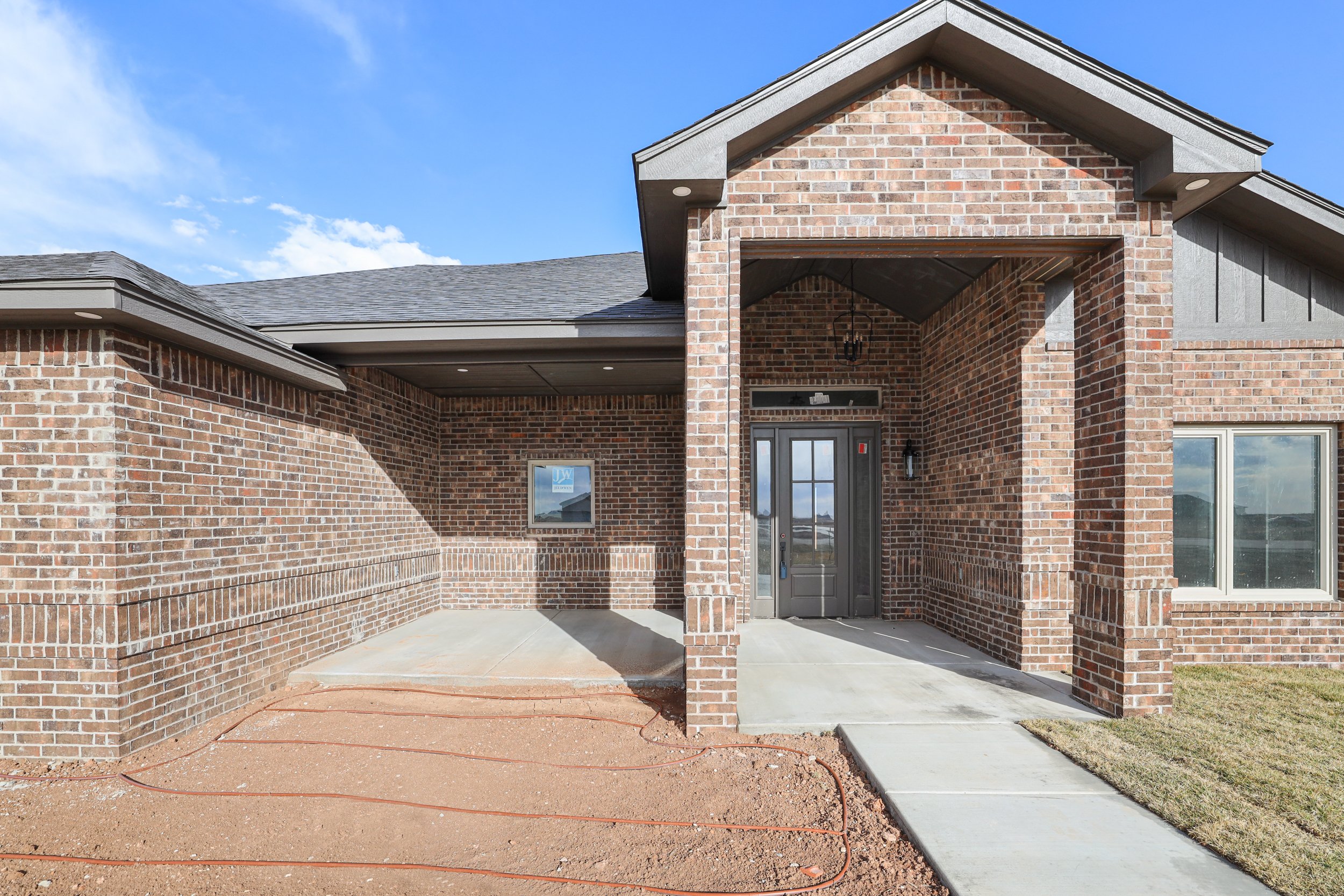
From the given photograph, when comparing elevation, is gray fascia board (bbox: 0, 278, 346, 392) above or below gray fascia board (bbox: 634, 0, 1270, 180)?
below

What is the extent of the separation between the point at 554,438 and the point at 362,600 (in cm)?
332

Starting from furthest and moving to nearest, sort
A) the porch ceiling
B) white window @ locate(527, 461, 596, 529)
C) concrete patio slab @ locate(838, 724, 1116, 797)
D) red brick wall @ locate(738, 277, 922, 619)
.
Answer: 1. white window @ locate(527, 461, 596, 529)
2. red brick wall @ locate(738, 277, 922, 619)
3. the porch ceiling
4. concrete patio slab @ locate(838, 724, 1116, 797)

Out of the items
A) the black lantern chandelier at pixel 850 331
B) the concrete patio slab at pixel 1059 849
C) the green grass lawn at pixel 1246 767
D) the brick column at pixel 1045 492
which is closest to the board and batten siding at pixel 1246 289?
the brick column at pixel 1045 492

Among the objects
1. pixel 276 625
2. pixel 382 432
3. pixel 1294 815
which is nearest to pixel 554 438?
pixel 382 432

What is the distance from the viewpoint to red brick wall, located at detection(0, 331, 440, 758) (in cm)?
424

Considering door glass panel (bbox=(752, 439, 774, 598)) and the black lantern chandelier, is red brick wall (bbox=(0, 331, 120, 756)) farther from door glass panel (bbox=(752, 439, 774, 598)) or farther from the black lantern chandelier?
the black lantern chandelier

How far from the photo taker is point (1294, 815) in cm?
327

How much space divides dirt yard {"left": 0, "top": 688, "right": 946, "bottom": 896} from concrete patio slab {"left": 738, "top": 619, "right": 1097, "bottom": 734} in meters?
0.54

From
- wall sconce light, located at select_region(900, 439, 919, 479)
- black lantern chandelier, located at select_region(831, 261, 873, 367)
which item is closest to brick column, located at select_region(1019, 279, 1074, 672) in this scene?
wall sconce light, located at select_region(900, 439, 919, 479)

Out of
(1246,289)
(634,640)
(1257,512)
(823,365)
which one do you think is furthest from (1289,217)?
(634,640)

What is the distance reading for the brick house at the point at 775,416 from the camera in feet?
14.3

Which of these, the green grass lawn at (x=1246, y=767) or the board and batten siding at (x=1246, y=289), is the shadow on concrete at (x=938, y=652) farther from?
the board and batten siding at (x=1246, y=289)

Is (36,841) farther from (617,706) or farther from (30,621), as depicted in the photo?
(617,706)

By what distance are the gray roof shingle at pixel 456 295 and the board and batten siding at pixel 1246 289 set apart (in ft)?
16.0
